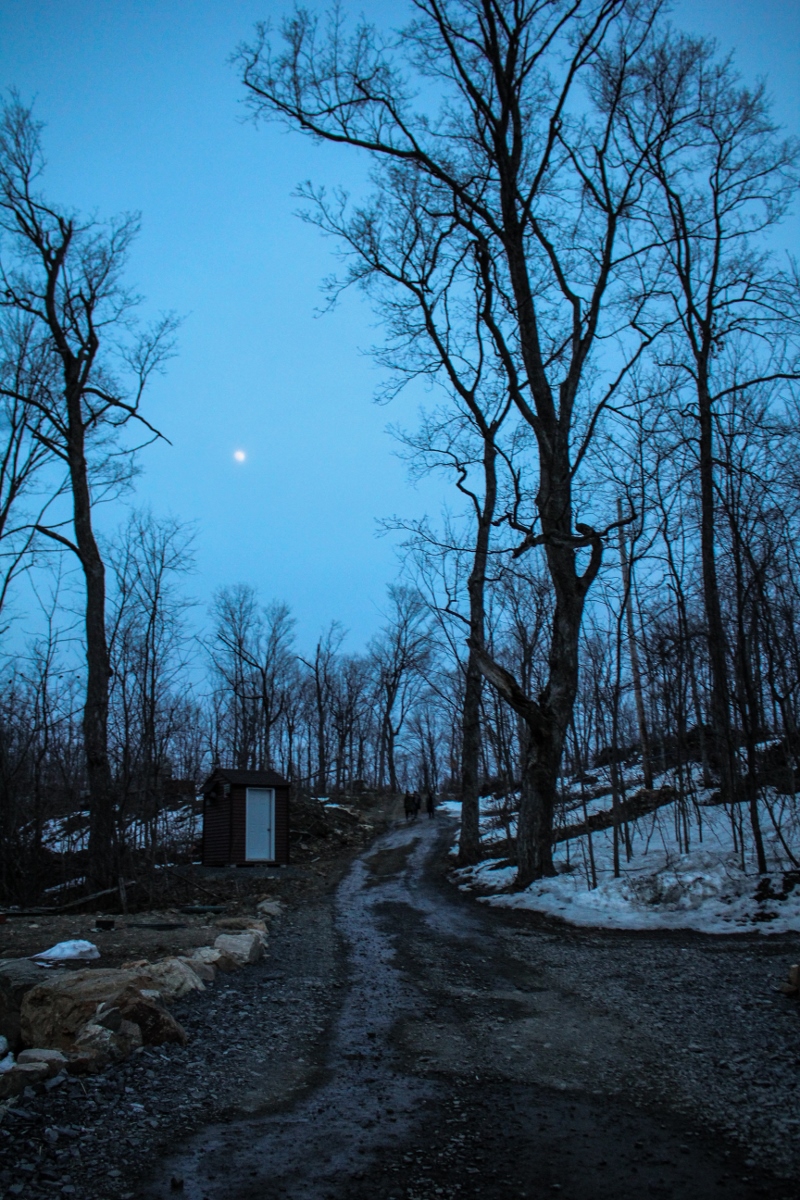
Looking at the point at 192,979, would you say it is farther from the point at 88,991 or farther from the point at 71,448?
the point at 71,448

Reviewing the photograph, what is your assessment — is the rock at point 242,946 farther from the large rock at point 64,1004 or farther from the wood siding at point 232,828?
the wood siding at point 232,828

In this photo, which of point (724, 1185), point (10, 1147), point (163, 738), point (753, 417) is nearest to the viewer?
point (724, 1185)

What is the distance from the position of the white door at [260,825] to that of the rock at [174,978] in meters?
18.5

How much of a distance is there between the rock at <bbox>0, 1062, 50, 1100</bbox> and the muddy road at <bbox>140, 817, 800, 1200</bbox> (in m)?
0.93

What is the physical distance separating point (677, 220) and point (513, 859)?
13392mm

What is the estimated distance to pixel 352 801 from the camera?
1551 inches

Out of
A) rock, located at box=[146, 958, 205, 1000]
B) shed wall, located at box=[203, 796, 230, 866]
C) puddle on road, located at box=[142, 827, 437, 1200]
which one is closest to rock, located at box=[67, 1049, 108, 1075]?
puddle on road, located at box=[142, 827, 437, 1200]

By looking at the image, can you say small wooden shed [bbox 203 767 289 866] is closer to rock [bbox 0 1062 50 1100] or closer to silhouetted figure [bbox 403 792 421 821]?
silhouetted figure [bbox 403 792 421 821]

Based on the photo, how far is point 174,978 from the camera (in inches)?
229

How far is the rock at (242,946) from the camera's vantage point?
23.6 feet

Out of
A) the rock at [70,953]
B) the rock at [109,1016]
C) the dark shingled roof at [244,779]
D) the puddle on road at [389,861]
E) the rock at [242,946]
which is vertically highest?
the dark shingled roof at [244,779]

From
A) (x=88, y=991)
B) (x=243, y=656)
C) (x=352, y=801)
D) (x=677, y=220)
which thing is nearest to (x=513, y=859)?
(x=88, y=991)

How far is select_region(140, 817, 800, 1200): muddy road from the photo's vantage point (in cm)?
278

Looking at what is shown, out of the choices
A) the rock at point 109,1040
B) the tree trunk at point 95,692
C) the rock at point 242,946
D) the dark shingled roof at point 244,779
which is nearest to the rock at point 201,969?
the rock at point 242,946
